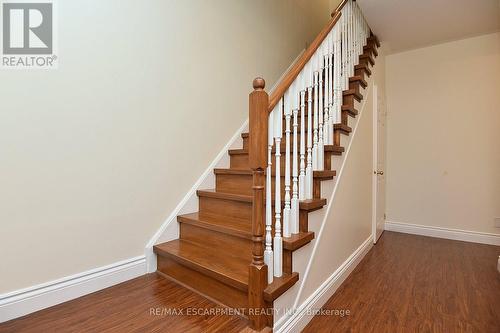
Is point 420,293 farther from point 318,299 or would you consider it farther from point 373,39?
point 373,39

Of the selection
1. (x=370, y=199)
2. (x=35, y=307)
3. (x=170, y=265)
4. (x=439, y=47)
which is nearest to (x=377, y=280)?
(x=370, y=199)

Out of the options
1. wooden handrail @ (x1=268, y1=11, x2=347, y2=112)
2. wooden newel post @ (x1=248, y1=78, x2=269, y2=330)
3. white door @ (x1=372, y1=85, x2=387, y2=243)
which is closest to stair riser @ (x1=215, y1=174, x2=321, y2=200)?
wooden newel post @ (x1=248, y1=78, x2=269, y2=330)

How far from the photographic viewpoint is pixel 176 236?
6.79 ft

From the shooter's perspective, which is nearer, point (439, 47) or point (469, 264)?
point (469, 264)

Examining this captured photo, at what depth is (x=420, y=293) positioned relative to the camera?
1.94m

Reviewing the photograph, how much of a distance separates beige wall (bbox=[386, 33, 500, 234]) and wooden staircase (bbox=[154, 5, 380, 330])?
1.72 m

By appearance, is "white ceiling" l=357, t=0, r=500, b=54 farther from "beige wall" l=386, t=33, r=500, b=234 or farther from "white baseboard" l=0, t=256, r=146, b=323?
"white baseboard" l=0, t=256, r=146, b=323

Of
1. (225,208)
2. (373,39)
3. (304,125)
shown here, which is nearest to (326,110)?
(304,125)

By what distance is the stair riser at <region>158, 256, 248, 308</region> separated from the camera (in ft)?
4.57

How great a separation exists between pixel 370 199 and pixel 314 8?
2972 mm

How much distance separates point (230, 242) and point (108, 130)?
108cm

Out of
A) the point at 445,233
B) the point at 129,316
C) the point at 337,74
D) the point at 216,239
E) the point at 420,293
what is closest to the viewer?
the point at 129,316

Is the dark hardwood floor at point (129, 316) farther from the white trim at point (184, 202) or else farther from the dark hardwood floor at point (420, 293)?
the dark hardwood floor at point (420, 293)

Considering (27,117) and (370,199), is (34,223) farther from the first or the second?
(370,199)
